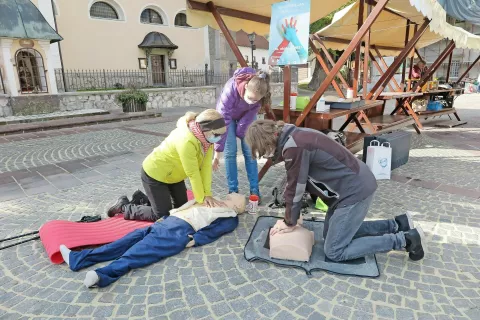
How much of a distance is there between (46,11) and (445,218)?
17.3 m

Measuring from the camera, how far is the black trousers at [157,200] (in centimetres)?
338

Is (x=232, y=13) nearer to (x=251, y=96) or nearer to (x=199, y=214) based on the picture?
(x=251, y=96)

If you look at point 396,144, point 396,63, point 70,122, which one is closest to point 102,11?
point 70,122

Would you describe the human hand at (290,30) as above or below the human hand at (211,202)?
above

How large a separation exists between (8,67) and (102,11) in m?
8.55

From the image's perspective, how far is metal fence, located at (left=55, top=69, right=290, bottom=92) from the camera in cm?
1556

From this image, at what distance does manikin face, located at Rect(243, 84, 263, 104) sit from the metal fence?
13.4 metres

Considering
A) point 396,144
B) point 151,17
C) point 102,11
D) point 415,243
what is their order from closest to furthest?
point 415,243 → point 396,144 → point 102,11 → point 151,17

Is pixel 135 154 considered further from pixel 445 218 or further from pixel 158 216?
pixel 445 218

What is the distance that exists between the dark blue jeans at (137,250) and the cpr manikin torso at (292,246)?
831 millimetres

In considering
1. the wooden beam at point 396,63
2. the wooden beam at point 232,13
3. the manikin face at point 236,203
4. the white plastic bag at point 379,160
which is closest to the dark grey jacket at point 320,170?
the manikin face at point 236,203

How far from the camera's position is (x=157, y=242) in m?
2.90

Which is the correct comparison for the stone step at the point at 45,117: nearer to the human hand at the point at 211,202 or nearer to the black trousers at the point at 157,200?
the black trousers at the point at 157,200

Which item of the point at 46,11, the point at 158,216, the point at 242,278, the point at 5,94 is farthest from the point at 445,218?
the point at 46,11
